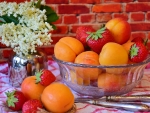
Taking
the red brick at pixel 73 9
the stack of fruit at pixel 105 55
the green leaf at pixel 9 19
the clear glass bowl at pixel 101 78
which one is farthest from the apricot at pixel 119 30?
the red brick at pixel 73 9

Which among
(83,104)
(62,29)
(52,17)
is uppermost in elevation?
(52,17)

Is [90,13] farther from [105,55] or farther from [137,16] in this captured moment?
[105,55]

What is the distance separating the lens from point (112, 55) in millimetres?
855

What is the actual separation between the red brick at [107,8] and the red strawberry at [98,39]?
850 millimetres

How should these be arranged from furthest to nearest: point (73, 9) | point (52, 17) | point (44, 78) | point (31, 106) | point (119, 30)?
point (73, 9) < point (52, 17) < point (119, 30) < point (44, 78) < point (31, 106)

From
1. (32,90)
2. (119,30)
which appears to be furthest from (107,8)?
(32,90)

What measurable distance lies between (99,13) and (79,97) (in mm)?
931

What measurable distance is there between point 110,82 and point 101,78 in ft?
0.10

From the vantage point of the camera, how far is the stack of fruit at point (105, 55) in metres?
0.87

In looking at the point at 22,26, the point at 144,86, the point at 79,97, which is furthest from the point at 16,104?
the point at 144,86

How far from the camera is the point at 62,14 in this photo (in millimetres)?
1726

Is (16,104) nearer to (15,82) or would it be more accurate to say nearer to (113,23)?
(15,82)

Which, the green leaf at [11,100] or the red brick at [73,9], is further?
the red brick at [73,9]

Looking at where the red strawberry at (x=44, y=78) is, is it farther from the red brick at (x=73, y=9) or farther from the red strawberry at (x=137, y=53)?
the red brick at (x=73, y=9)
